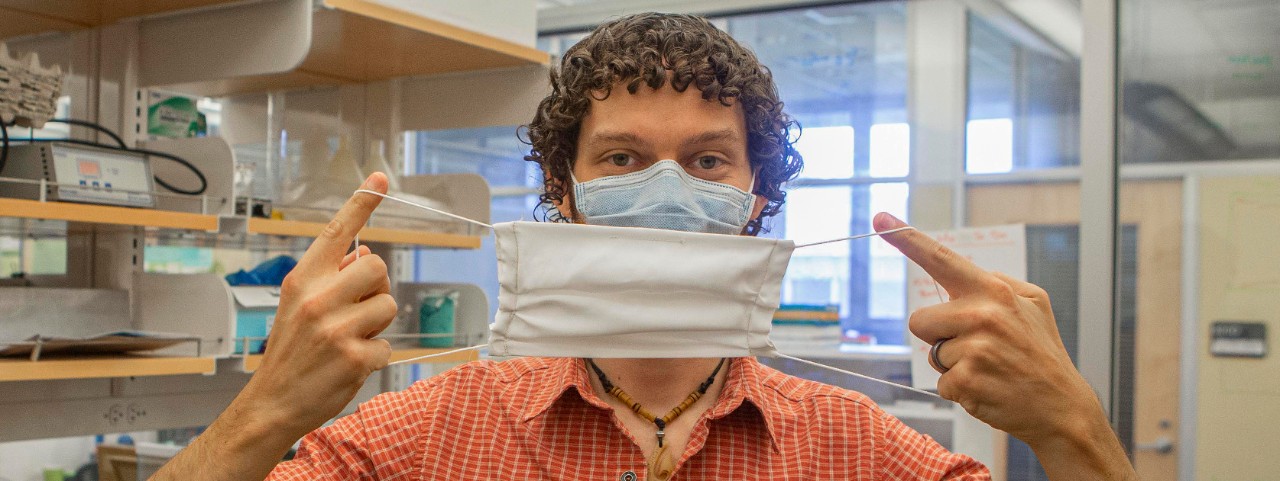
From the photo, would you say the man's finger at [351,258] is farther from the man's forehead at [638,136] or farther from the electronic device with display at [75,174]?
the electronic device with display at [75,174]

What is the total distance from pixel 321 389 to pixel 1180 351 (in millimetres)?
2668

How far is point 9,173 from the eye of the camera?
1838 mm

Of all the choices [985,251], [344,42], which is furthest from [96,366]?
[985,251]

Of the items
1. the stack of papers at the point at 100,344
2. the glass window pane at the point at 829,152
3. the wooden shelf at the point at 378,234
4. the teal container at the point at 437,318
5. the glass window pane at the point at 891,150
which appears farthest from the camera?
the glass window pane at the point at 829,152

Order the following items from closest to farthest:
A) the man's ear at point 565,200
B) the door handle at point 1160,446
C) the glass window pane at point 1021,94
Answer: the man's ear at point 565,200 → the door handle at point 1160,446 → the glass window pane at point 1021,94

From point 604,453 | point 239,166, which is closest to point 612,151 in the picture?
point 604,453

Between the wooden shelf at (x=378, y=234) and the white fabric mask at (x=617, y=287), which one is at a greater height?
the wooden shelf at (x=378, y=234)

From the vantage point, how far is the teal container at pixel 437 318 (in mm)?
2646

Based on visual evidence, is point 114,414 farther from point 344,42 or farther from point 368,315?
point 368,315

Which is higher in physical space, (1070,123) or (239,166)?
(1070,123)

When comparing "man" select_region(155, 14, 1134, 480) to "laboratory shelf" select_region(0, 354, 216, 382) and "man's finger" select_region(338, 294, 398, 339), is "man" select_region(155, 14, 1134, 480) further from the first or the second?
"laboratory shelf" select_region(0, 354, 216, 382)

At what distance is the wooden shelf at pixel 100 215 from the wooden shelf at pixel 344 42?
37 cm

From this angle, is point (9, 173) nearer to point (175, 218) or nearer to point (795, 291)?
point (175, 218)

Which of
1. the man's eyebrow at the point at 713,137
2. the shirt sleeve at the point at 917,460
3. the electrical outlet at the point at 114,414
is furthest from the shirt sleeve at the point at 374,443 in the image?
the electrical outlet at the point at 114,414
